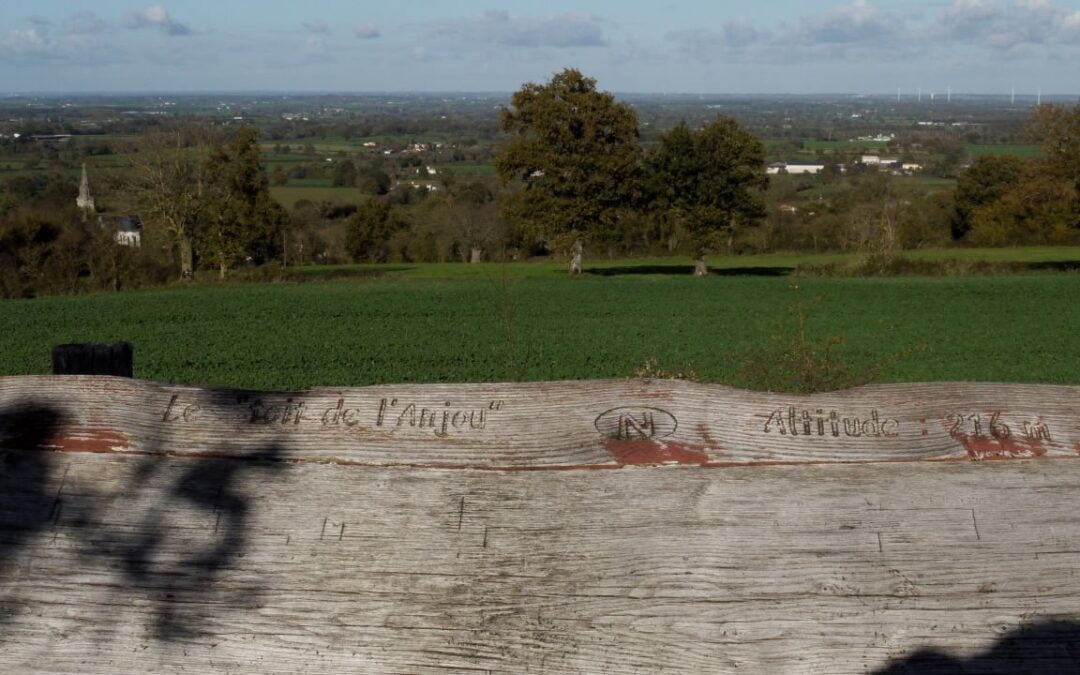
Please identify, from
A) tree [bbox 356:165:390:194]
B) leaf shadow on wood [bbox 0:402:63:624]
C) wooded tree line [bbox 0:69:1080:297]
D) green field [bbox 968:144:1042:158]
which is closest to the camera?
leaf shadow on wood [bbox 0:402:63:624]

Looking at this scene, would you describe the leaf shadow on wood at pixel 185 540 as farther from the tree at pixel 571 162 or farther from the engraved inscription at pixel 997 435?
the tree at pixel 571 162

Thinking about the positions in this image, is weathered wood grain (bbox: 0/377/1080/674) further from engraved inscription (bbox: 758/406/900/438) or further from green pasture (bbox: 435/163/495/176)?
green pasture (bbox: 435/163/495/176)

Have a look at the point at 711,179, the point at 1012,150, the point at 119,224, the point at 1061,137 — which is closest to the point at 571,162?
the point at 711,179

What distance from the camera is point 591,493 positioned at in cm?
178

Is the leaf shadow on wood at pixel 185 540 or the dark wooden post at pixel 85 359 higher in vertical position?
the dark wooden post at pixel 85 359

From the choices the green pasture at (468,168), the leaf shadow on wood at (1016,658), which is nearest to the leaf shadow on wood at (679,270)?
the leaf shadow on wood at (1016,658)

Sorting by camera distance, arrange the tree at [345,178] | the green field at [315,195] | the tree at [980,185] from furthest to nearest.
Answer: the tree at [345,178]
the green field at [315,195]
the tree at [980,185]

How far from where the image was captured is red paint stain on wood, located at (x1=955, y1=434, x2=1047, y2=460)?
6.23ft

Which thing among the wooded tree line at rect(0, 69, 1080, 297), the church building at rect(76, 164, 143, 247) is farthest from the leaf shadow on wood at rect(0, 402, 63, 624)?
the church building at rect(76, 164, 143, 247)

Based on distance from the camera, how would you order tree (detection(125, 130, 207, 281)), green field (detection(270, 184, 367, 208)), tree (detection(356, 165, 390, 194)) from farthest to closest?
tree (detection(356, 165, 390, 194)) → green field (detection(270, 184, 367, 208)) → tree (detection(125, 130, 207, 281))

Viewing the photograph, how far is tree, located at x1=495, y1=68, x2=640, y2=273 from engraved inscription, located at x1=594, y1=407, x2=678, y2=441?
125ft

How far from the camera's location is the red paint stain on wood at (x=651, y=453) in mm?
1834

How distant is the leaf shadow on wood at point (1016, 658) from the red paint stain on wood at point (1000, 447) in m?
0.34

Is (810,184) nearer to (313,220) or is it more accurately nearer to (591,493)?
(313,220)
